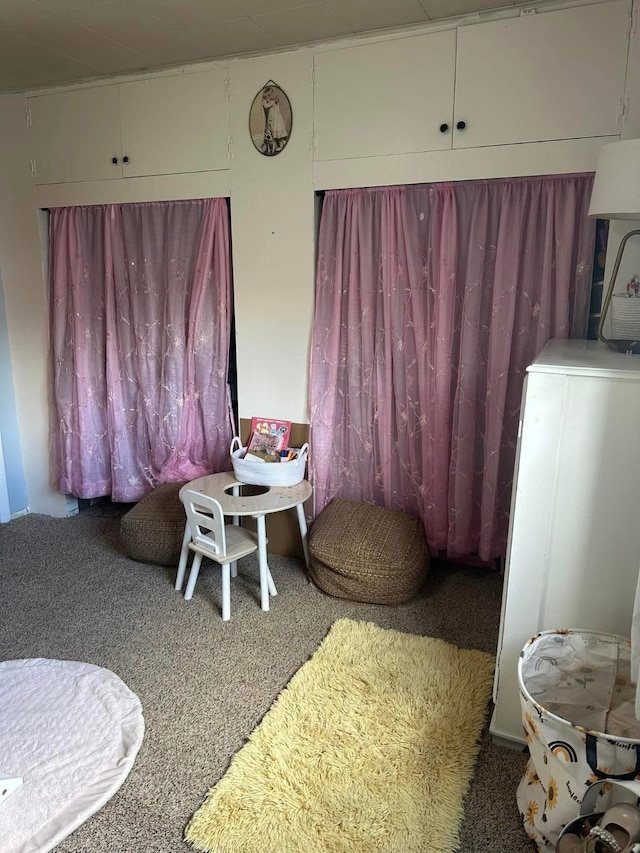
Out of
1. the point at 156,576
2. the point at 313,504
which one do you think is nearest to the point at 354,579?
the point at 313,504

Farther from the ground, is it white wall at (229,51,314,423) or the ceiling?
the ceiling

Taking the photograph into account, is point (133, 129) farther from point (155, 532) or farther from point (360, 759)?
point (360, 759)

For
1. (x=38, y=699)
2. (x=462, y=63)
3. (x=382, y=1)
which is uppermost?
(x=382, y=1)

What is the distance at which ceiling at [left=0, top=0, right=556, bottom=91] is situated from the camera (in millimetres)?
2379

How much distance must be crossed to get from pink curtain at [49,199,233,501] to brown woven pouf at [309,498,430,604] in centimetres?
87

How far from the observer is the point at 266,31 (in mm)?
2635

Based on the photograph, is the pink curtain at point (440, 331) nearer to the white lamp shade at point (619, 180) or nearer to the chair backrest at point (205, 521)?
the white lamp shade at point (619, 180)

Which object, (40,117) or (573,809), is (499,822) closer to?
(573,809)

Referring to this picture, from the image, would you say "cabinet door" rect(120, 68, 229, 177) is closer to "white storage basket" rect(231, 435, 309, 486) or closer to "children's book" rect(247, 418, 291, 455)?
"children's book" rect(247, 418, 291, 455)

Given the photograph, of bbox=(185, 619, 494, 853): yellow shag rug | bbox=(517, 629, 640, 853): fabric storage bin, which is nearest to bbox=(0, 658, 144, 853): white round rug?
bbox=(185, 619, 494, 853): yellow shag rug

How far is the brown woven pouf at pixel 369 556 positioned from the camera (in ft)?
8.99

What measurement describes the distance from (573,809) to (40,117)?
399 cm

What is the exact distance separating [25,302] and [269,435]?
178 cm

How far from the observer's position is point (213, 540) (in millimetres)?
2768
